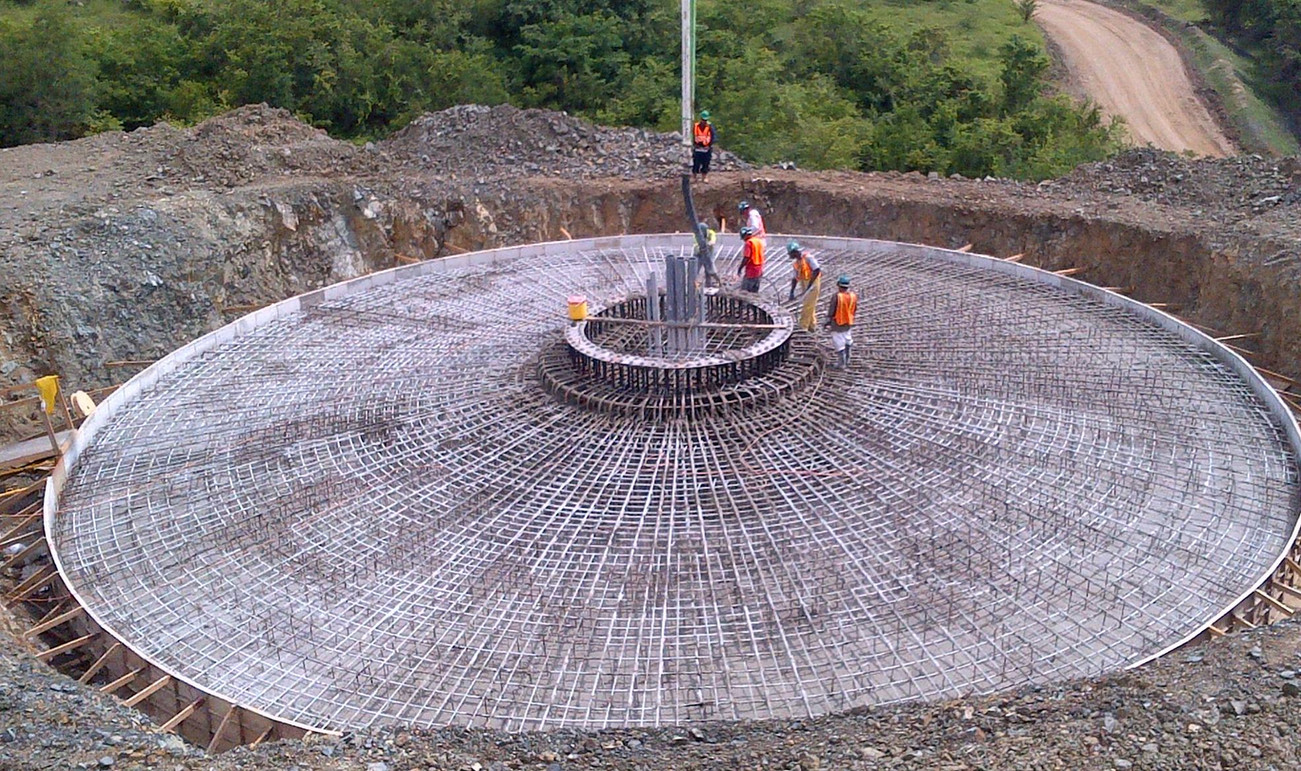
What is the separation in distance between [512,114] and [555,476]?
14.6m

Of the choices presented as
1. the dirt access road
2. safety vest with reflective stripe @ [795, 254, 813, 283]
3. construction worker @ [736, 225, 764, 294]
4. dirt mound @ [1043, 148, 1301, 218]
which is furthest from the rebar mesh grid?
the dirt access road

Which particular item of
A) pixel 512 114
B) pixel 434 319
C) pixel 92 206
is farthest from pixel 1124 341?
pixel 92 206

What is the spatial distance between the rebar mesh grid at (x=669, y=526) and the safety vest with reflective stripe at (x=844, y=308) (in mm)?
666

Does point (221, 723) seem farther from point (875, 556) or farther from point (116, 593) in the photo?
Answer: point (875, 556)

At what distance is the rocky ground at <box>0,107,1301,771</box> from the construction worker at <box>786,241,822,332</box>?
579 cm

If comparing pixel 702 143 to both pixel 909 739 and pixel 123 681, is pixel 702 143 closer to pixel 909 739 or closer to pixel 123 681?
pixel 123 681

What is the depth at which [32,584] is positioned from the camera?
10297mm

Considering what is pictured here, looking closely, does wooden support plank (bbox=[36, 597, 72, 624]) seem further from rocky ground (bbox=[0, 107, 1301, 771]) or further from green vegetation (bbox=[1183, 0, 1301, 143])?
green vegetation (bbox=[1183, 0, 1301, 143])

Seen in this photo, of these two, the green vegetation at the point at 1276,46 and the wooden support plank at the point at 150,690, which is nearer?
the wooden support plank at the point at 150,690

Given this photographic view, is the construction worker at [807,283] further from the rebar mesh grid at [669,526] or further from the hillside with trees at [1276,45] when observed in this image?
the hillside with trees at [1276,45]

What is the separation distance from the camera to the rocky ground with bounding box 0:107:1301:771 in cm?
681

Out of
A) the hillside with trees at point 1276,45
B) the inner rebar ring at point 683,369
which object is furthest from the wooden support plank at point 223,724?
the hillside with trees at point 1276,45

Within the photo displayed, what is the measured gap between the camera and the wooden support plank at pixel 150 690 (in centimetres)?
827

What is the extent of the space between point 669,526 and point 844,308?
3.55 metres
